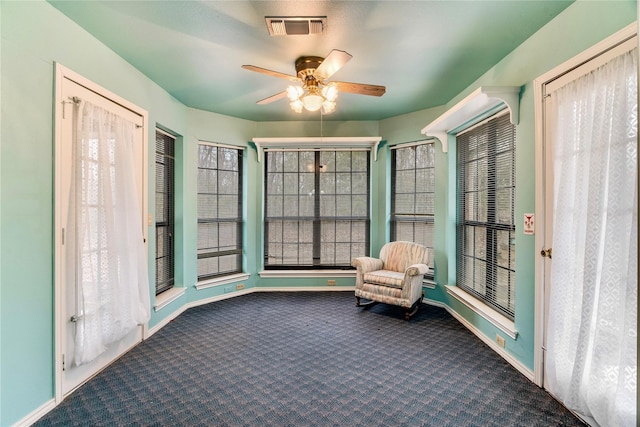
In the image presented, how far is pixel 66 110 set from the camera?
199 centimetres

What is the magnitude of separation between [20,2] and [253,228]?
10.5 ft

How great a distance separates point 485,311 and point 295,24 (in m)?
2.98

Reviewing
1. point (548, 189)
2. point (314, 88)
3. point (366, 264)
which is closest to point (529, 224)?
point (548, 189)

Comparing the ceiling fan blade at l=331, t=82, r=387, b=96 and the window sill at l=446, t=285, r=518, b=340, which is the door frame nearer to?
the window sill at l=446, t=285, r=518, b=340

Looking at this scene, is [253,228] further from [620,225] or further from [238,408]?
[620,225]

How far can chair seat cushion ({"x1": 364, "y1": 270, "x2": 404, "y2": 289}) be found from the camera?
3.43 m

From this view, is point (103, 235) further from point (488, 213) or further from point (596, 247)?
point (488, 213)

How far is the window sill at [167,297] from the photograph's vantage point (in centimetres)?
313

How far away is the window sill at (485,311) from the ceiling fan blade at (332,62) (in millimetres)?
2539

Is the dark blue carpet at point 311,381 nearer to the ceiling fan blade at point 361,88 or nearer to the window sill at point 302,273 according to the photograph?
the window sill at point 302,273

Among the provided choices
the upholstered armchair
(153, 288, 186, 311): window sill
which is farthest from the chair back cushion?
(153, 288, 186, 311): window sill

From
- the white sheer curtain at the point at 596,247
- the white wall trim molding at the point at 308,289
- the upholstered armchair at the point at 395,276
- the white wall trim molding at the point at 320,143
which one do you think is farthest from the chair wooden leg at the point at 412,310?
the white wall trim molding at the point at 320,143

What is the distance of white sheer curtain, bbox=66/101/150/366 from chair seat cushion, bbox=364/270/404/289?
2438 mm

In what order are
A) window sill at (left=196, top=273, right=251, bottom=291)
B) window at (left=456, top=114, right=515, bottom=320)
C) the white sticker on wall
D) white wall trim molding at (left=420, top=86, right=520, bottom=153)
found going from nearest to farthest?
the white sticker on wall
white wall trim molding at (left=420, top=86, right=520, bottom=153)
window at (left=456, top=114, right=515, bottom=320)
window sill at (left=196, top=273, right=251, bottom=291)
